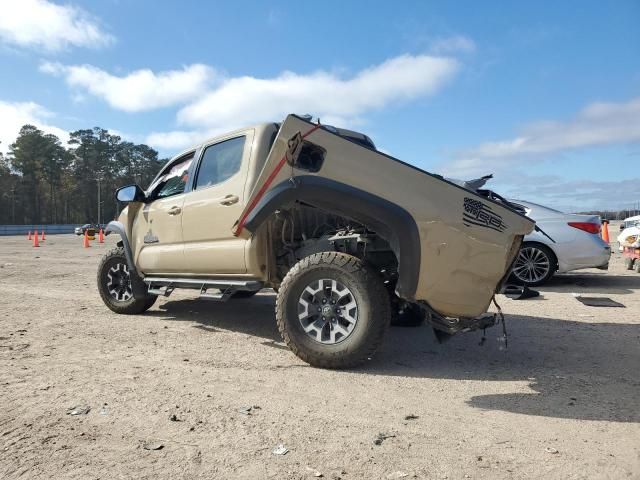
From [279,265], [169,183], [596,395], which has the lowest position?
[596,395]

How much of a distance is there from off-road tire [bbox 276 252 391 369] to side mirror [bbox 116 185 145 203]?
9.62 ft

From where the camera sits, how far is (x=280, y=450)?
8.16 ft

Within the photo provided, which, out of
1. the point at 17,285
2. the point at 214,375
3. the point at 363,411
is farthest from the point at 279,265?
the point at 17,285

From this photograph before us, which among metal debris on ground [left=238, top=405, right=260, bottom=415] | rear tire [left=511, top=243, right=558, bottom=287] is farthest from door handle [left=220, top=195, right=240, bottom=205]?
rear tire [left=511, top=243, right=558, bottom=287]

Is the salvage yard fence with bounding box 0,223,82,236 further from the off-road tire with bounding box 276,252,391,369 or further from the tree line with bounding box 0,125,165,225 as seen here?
the off-road tire with bounding box 276,252,391,369

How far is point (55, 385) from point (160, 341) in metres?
1.39

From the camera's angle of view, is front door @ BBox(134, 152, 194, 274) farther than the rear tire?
No

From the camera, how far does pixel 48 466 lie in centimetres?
231

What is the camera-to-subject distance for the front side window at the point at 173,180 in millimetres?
5533

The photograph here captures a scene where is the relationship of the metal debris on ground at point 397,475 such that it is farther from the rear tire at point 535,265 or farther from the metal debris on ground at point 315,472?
the rear tire at point 535,265

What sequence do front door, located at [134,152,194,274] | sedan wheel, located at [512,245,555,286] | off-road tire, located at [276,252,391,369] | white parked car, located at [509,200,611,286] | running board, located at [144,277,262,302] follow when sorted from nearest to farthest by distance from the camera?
off-road tire, located at [276,252,391,369] < running board, located at [144,277,262,302] < front door, located at [134,152,194,274] < white parked car, located at [509,200,611,286] < sedan wheel, located at [512,245,555,286]

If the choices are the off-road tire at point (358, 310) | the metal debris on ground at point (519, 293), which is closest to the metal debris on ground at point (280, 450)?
the off-road tire at point (358, 310)

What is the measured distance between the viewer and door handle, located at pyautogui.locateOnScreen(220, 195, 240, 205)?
459cm

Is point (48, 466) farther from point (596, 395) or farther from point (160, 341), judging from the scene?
point (596, 395)
